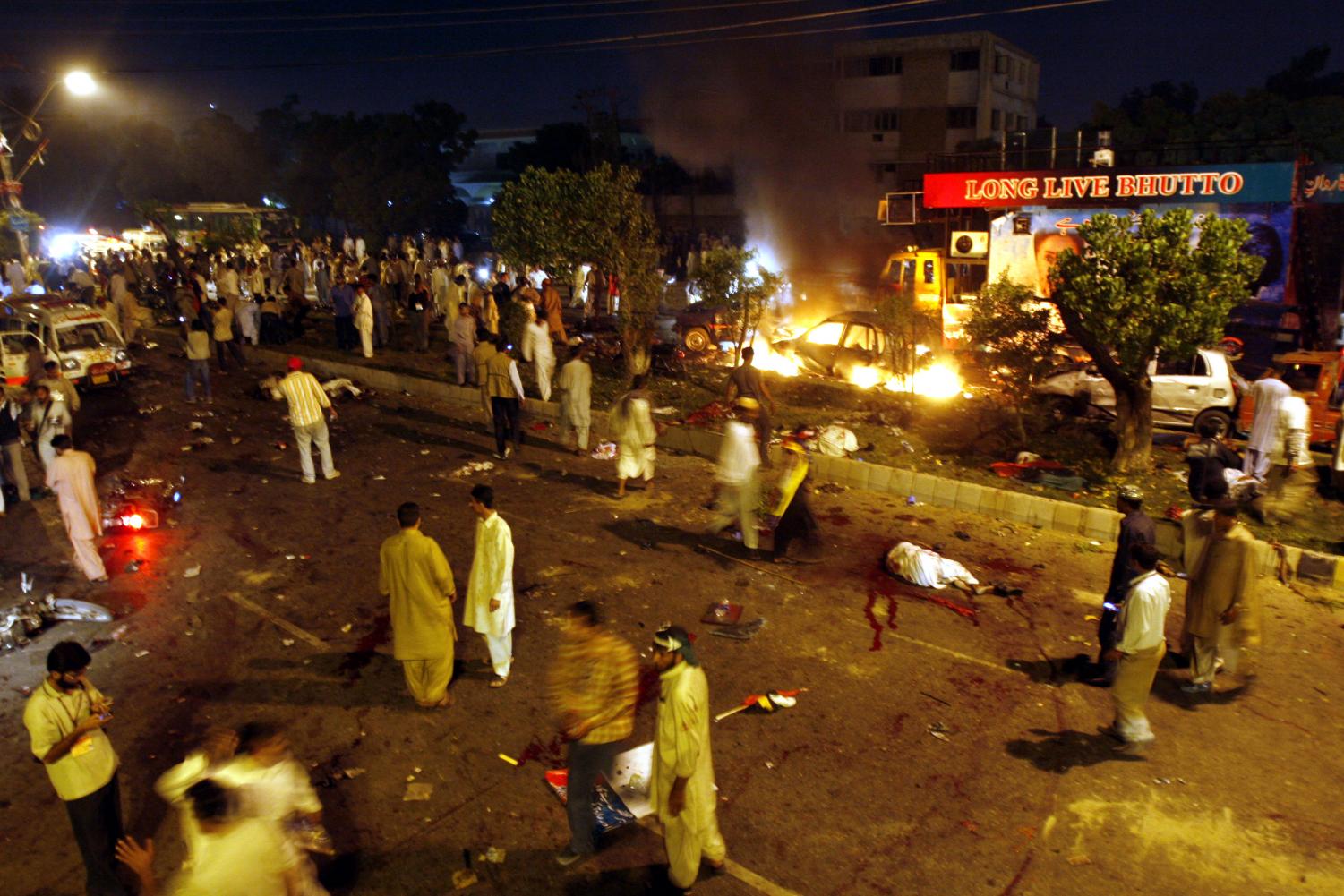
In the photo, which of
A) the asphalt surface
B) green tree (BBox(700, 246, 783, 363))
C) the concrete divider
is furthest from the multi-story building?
the asphalt surface

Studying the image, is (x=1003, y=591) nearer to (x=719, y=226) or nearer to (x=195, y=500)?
(x=195, y=500)

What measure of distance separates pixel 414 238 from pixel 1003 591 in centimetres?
3454

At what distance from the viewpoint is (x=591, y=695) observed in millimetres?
4621

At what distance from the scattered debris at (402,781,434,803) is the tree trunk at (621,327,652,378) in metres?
9.90

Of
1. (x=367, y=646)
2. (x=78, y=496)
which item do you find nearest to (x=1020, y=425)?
(x=367, y=646)

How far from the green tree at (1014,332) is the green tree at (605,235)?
5.38 meters

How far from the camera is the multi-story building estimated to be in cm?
3931

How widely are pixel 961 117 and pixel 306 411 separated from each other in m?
36.9

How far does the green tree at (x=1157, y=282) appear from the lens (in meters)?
9.77

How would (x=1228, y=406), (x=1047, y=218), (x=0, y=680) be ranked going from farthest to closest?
(x=1047, y=218), (x=1228, y=406), (x=0, y=680)

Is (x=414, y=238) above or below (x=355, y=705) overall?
above

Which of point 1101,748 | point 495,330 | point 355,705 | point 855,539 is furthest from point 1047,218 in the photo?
point 355,705

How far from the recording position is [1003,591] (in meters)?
8.37

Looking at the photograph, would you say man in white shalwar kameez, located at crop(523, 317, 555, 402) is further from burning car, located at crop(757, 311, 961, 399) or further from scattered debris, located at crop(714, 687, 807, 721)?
scattered debris, located at crop(714, 687, 807, 721)
